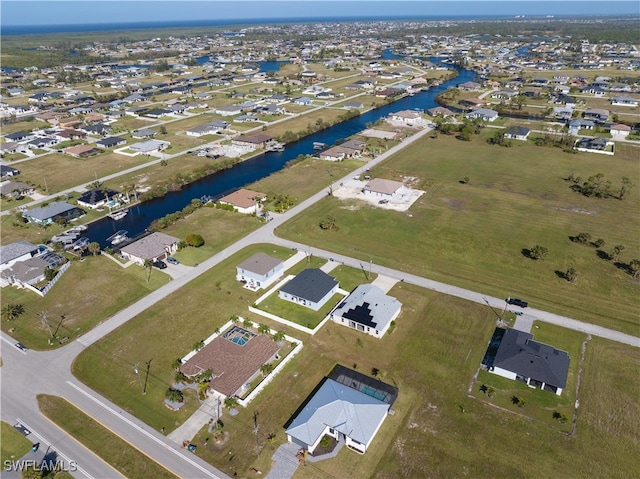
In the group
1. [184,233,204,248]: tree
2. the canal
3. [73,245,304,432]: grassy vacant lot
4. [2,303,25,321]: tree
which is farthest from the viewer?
the canal

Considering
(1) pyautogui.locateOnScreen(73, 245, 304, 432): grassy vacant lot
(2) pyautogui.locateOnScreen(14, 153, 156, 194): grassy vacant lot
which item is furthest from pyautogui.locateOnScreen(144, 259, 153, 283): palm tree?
(2) pyautogui.locateOnScreen(14, 153, 156, 194): grassy vacant lot

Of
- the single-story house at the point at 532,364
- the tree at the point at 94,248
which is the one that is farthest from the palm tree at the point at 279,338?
the tree at the point at 94,248

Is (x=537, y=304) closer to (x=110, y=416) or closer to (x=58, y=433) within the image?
(x=110, y=416)

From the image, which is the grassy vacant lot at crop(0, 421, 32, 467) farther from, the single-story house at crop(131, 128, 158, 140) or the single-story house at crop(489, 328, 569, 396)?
the single-story house at crop(131, 128, 158, 140)

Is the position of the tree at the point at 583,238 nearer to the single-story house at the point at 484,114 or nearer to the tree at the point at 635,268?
the tree at the point at 635,268

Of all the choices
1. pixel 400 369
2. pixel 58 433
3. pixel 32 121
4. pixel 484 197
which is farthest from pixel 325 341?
pixel 32 121

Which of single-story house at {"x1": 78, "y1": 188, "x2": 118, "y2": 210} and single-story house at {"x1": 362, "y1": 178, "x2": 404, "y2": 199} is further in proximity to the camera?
single-story house at {"x1": 362, "y1": 178, "x2": 404, "y2": 199}

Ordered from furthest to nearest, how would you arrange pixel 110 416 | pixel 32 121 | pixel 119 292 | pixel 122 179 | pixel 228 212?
pixel 32 121
pixel 122 179
pixel 228 212
pixel 119 292
pixel 110 416
